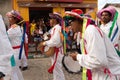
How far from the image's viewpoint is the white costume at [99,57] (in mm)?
3457

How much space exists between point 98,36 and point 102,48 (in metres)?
0.14

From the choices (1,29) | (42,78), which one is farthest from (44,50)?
(1,29)

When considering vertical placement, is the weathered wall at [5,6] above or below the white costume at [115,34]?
below

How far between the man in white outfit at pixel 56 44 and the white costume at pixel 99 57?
11.0ft

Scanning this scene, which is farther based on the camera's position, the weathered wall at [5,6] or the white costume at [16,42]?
the weathered wall at [5,6]

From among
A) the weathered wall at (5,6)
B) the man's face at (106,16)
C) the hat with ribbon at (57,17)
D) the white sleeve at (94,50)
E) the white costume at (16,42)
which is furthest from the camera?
the weathered wall at (5,6)

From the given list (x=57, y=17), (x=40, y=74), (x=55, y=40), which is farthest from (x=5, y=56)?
(x=40, y=74)

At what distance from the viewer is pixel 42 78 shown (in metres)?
8.55

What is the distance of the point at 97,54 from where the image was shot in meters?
3.44

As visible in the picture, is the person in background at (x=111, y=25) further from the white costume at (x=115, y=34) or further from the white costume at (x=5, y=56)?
the white costume at (x=5, y=56)

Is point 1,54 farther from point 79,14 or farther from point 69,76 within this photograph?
point 69,76

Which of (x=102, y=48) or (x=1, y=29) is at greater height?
(x=1, y=29)

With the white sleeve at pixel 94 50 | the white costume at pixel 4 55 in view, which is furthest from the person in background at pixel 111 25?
the white costume at pixel 4 55

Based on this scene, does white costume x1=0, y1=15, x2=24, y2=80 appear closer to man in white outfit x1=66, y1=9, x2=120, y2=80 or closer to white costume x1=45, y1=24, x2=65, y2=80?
man in white outfit x1=66, y1=9, x2=120, y2=80
